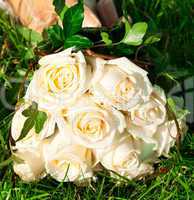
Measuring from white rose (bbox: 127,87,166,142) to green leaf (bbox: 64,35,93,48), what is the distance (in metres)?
0.18

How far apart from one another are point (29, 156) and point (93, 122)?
0.20m

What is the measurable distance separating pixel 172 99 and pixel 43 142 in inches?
12.5

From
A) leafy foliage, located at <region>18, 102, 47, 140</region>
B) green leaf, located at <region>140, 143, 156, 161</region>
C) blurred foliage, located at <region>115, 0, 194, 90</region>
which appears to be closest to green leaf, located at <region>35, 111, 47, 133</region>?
leafy foliage, located at <region>18, 102, 47, 140</region>

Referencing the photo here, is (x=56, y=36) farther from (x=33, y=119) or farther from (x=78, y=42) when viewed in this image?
(x=33, y=119)

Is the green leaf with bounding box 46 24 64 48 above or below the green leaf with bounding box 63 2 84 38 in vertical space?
below

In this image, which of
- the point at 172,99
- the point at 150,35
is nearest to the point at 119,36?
the point at 150,35

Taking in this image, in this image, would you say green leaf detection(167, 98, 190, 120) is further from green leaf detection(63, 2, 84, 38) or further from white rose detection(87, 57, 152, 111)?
green leaf detection(63, 2, 84, 38)

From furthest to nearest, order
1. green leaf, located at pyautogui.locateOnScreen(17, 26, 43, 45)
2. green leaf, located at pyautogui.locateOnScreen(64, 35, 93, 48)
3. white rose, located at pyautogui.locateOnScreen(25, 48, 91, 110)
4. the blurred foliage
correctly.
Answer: the blurred foliage
green leaf, located at pyautogui.locateOnScreen(17, 26, 43, 45)
green leaf, located at pyautogui.locateOnScreen(64, 35, 93, 48)
white rose, located at pyautogui.locateOnScreen(25, 48, 91, 110)

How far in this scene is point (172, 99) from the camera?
4.62 feet

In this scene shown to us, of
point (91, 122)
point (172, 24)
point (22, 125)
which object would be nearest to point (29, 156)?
point (22, 125)

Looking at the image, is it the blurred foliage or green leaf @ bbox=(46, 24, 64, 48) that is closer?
green leaf @ bbox=(46, 24, 64, 48)

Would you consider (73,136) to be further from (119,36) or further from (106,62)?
(119,36)

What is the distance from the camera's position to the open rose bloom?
4.08ft

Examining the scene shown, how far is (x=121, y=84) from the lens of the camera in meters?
1.24
